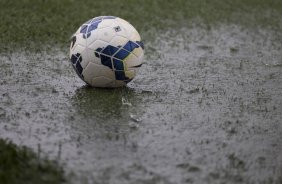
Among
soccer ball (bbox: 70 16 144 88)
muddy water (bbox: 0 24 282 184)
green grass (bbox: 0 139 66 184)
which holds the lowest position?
green grass (bbox: 0 139 66 184)

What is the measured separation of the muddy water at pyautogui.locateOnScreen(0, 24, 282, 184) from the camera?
4.85 metres

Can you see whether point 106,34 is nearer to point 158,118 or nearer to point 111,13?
point 158,118

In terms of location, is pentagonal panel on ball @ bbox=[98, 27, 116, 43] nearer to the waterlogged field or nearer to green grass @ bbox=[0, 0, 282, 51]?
the waterlogged field

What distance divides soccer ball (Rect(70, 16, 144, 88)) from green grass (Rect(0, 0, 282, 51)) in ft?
8.55

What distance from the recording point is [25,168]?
4.64m

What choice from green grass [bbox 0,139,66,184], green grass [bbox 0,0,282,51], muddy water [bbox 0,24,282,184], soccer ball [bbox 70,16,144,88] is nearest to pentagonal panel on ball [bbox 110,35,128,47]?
soccer ball [bbox 70,16,144,88]

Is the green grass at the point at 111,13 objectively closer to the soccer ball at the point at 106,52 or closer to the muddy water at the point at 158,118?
the muddy water at the point at 158,118

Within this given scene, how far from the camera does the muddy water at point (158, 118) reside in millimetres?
4852

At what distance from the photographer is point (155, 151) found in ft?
17.0

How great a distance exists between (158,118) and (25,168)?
1.89 m

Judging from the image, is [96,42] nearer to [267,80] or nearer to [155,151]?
[155,151]

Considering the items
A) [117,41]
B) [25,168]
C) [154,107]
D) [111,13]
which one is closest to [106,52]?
[117,41]

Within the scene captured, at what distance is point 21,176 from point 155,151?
1.30 m

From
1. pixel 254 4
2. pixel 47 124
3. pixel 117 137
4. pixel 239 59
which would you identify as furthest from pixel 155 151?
pixel 254 4
